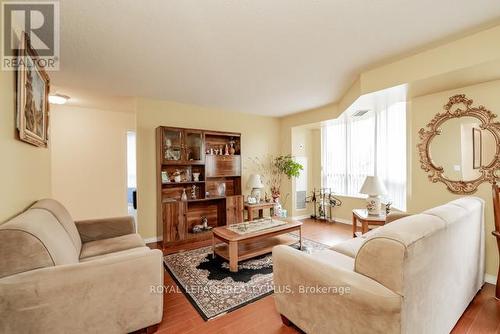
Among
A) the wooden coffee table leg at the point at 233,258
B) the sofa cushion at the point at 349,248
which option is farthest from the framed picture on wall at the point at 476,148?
the wooden coffee table leg at the point at 233,258

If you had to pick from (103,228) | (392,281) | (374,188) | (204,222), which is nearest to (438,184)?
(374,188)

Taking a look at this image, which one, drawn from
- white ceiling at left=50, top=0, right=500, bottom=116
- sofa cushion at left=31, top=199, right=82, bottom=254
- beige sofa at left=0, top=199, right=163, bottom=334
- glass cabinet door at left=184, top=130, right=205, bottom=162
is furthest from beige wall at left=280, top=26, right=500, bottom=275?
sofa cushion at left=31, top=199, right=82, bottom=254

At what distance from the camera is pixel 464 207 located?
172 cm

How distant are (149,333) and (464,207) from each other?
105 inches

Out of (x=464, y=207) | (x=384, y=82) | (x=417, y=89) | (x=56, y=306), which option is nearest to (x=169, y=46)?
(x=56, y=306)

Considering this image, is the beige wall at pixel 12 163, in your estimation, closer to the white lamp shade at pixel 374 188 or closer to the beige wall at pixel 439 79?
the beige wall at pixel 439 79

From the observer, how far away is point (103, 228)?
2561 millimetres

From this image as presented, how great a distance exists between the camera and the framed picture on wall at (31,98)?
64.6 inches

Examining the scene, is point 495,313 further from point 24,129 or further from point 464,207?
point 24,129

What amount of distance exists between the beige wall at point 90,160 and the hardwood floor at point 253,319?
3.15 m

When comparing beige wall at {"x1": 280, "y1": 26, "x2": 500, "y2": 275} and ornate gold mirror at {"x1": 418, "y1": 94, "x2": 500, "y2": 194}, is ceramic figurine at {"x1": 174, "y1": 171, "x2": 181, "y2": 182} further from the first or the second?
ornate gold mirror at {"x1": 418, "y1": 94, "x2": 500, "y2": 194}

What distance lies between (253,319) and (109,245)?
164 cm

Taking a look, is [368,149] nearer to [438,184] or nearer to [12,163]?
[438,184]

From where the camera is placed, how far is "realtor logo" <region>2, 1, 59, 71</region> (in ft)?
4.91
